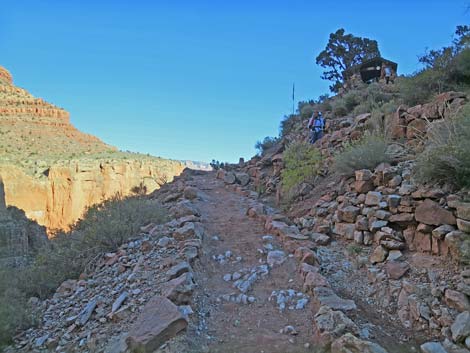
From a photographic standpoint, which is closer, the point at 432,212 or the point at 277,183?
the point at 432,212

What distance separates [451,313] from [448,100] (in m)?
4.18

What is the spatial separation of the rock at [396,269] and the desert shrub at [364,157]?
1976 mm

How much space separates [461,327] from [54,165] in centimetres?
3500

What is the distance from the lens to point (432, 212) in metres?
A: 4.14

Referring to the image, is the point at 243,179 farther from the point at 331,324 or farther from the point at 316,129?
the point at 331,324

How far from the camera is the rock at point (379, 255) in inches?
173

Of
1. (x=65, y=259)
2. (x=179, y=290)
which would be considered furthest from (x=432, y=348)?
(x=65, y=259)

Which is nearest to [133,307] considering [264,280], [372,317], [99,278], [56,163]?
[99,278]

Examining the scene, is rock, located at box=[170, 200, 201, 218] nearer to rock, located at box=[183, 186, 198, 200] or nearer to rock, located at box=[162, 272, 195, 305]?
rock, located at box=[183, 186, 198, 200]

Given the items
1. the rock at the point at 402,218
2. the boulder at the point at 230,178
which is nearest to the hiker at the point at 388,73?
the boulder at the point at 230,178

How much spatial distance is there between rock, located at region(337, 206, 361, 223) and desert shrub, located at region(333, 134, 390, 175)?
34.7 inches

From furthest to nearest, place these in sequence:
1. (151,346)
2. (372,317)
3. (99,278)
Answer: (99,278) → (372,317) → (151,346)

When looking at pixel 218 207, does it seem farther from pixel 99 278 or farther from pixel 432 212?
pixel 432 212

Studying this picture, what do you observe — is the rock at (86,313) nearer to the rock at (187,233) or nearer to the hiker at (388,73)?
the rock at (187,233)
